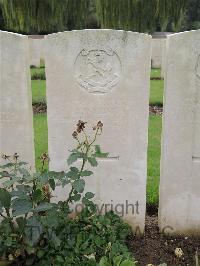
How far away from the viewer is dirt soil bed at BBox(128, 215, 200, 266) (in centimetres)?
279

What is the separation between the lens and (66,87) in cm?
277

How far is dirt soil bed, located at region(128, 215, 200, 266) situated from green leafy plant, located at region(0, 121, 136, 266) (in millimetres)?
166

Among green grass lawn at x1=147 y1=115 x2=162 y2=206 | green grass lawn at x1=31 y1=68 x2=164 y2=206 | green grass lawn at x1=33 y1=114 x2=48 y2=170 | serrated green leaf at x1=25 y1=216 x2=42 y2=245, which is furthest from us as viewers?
green grass lawn at x1=33 y1=114 x2=48 y2=170

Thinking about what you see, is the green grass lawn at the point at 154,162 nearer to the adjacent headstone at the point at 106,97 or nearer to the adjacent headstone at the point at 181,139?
the adjacent headstone at the point at 181,139

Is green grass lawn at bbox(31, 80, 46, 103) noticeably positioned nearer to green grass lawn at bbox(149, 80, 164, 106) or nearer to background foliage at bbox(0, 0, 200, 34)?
background foliage at bbox(0, 0, 200, 34)

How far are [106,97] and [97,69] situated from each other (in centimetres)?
20

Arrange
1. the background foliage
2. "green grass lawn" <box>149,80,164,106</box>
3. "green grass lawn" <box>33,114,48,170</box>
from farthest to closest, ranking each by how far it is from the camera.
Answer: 1. the background foliage
2. "green grass lawn" <box>149,80,164,106</box>
3. "green grass lawn" <box>33,114,48,170</box>

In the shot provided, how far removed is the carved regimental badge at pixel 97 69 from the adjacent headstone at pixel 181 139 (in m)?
0.37

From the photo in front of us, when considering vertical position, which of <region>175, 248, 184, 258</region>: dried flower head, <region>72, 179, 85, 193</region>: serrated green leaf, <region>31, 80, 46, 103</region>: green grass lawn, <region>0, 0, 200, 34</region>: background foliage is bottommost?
<region>175, 248, 184, 258</region>: dried flower head

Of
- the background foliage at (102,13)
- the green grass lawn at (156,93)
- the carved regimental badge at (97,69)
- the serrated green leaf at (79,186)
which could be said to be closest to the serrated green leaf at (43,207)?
the serrated green leaf at (79,186)

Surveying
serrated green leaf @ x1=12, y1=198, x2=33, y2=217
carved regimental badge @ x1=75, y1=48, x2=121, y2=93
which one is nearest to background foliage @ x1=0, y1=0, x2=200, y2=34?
carved regimental badge @ x1=75, y1=48, x2=121, y2=93

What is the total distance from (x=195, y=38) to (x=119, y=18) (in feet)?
20.2

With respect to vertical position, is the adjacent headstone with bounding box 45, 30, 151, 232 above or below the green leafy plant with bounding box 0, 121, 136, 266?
above

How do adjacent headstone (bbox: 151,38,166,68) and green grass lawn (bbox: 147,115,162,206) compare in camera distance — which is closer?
green grass lawn (bbox: 147,115,162,206)
